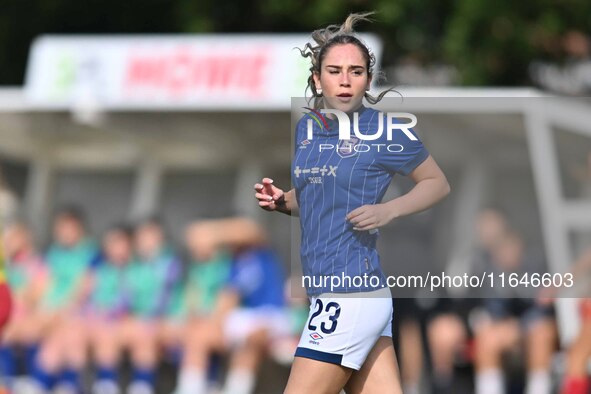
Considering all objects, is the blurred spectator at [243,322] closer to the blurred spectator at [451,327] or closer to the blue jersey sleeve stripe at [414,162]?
the blurred spectator at [451,327]

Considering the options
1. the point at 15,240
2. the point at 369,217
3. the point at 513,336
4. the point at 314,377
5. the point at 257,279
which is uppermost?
the point at 15,240

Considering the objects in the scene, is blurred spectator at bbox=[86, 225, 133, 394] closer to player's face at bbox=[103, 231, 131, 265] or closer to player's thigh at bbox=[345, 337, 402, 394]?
player's face at bbox=[103, 231, 131, 265]

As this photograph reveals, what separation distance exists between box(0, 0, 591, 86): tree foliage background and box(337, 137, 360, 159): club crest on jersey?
8.51m

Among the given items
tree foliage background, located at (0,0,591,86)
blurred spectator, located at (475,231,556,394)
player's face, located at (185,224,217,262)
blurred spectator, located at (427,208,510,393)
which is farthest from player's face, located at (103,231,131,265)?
tree foliage background, located at (0,0,591,86)

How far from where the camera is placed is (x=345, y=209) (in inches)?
164

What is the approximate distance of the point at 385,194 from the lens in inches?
167

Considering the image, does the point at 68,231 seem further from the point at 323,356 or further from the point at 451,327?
the point at 323,356

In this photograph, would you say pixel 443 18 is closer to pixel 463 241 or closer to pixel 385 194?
pixel 463 241

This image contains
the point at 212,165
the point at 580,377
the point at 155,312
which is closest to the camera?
the point at 580,377

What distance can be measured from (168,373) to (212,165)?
1.92m

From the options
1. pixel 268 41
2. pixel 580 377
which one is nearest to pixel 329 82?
pixel 580 377

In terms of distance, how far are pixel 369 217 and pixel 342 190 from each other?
0.14 meters

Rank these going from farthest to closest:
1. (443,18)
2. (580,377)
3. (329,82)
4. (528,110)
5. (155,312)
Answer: (443,18), (155,312), (528,110), (580,377), (329,82)

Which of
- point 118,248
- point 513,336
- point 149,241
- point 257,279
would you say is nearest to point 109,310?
point 118,248
